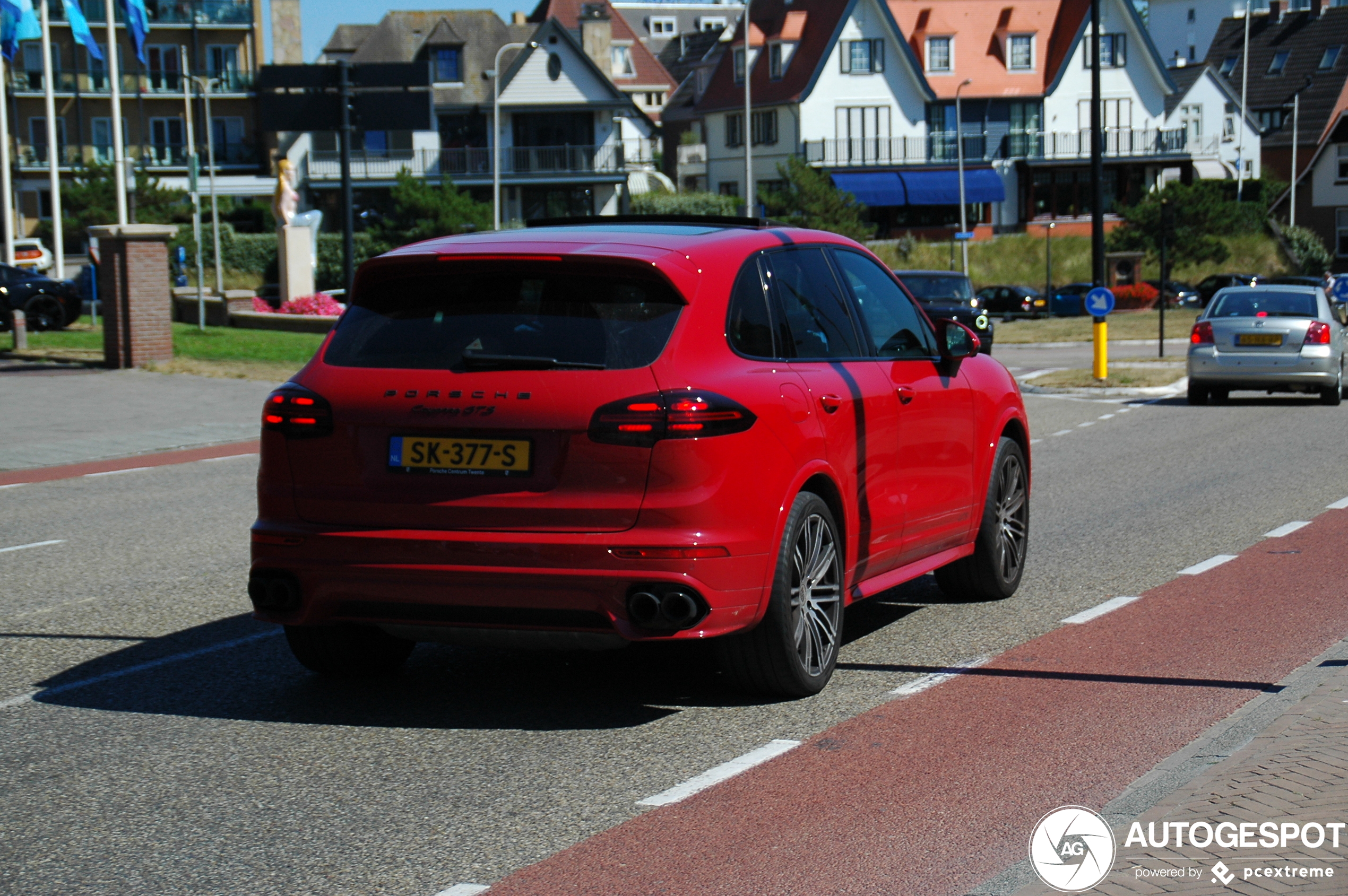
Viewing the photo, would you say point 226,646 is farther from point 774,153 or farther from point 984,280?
point 774,153

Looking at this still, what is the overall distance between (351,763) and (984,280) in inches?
2674

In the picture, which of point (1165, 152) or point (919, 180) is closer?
point (919, 180)

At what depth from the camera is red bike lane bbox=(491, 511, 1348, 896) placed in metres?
4.30

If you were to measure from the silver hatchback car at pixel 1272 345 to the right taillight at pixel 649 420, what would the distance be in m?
17.4

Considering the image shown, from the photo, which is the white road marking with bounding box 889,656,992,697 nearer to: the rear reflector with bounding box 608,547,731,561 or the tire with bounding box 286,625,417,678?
the rear reflector with bounding box 608,547,731,561

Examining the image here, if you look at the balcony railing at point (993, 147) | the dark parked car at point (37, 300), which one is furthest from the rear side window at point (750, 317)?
the balcony railing at point (993, 147)

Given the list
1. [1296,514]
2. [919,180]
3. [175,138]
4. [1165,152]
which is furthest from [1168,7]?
[1296,514]

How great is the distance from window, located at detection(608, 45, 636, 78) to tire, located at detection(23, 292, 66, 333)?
74360mm

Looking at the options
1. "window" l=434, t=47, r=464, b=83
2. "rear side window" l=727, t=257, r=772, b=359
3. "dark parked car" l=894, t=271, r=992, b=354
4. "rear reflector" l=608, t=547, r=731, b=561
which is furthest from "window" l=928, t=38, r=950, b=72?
"rear reflector" l=608, t=547, r=731, b=561

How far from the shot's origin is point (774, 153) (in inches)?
3063

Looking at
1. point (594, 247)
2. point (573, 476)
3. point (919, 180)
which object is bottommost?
point (573, 476)

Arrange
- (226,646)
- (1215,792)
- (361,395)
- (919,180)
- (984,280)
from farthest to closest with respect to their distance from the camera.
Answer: (919,180)
(984,280)
(226,646)
(361,395)
(1215,792)

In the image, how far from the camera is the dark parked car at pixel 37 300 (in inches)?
1240

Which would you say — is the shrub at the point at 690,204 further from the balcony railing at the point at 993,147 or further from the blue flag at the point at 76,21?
the blue flag at the point at 76,21
